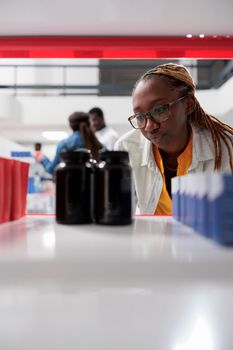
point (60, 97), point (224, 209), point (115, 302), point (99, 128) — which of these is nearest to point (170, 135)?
point (224, 209)

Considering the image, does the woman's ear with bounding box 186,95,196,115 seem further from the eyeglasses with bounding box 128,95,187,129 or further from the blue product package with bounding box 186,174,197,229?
the blue product package with bounding box 186,174,197,229

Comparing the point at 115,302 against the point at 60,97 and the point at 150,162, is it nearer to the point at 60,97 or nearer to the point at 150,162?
the point at 150,162

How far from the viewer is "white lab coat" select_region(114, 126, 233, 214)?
1452 mm

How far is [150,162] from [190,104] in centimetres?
27

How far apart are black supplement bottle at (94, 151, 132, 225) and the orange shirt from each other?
0.71m

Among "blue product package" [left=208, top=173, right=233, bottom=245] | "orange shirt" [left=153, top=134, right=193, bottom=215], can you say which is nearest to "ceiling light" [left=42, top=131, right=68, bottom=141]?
"orange shirt" [left=153, top=134, right=193, bottom=215]

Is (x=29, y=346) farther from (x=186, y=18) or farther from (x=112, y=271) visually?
(x=186, y=18)

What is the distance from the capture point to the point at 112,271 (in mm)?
391

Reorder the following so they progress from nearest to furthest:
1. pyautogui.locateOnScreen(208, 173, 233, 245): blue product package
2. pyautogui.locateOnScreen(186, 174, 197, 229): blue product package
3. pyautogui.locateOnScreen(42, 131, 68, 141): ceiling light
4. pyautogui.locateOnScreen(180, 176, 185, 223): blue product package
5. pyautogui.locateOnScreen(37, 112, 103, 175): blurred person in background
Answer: pyautogui.locateOnScreen(208, 173, 233, 245): blue product package
pyautogui.locateOnScreen(186, 174, 197, 229): blue product package
pyautogui.locateOnScreen(180, 176, 185, 223): blue product package
pyautogui.locateOnScreen(37, 112, 103, 175): blurred person in background
pyautogui.locateOnScreen(42, 131, 68, 141): ceiling light

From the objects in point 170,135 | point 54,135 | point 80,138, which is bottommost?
point 170,135

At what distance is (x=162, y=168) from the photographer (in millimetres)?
1566

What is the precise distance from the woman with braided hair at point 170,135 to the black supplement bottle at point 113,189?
2.35ft

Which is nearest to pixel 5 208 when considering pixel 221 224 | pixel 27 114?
pixel 221 224

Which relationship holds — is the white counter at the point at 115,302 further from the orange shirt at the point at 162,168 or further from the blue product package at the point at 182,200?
the orange shirt at the point at 162,168
